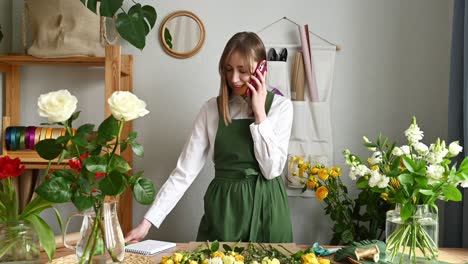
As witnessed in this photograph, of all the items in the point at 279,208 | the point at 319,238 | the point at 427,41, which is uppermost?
the point at 427,41

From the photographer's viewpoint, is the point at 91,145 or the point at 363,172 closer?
the point at 91,145

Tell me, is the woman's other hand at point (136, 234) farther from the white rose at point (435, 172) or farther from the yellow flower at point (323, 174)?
the white rose at point (435, 172)

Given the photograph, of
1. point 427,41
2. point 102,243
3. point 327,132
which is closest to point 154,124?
point 327,132

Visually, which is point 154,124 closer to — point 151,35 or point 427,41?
point 151,35

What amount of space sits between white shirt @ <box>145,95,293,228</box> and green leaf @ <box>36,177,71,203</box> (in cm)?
90

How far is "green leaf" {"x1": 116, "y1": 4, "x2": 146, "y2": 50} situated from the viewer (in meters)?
2.27

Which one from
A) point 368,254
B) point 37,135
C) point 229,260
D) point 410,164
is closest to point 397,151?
point 410,164

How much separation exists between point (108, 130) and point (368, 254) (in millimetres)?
842

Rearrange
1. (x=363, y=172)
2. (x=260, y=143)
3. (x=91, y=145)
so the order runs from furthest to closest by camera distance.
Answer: (x=260, y=143), (x=363, y=172), (x=91, y=145)

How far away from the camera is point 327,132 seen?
2697mm

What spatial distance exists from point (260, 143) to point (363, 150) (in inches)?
35.4

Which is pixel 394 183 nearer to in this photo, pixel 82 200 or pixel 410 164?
pixel 410 164

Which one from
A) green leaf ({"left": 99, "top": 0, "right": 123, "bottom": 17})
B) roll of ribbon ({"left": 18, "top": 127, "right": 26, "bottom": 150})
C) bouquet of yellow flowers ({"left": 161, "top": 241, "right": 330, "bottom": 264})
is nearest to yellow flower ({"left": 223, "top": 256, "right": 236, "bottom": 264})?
bouquet of yellow flowers ({"left": 161, "top": 241, "right": 330, "bottom": 264})

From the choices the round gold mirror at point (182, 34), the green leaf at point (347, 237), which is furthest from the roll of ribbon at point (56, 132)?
the green leaf at point (347, 237)
